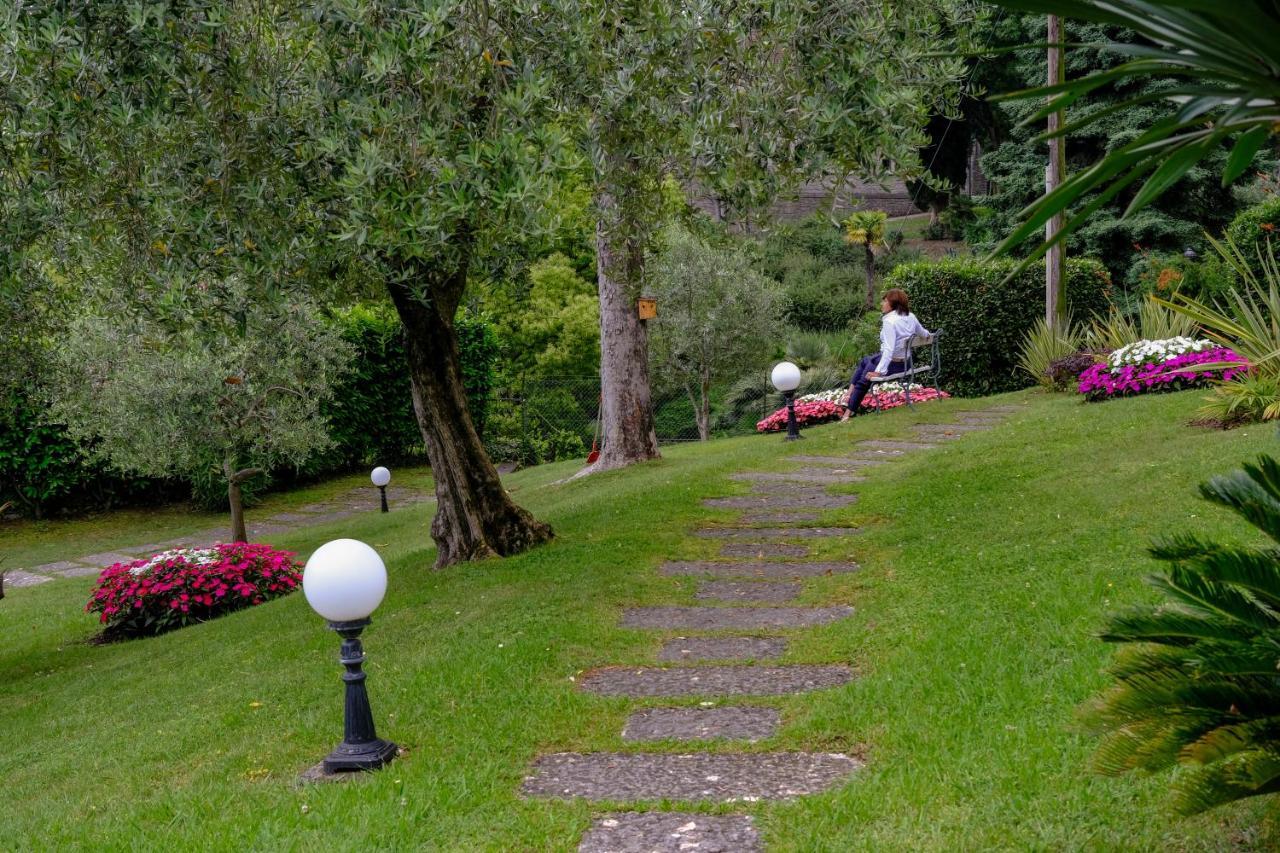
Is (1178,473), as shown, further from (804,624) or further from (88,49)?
(88,49)

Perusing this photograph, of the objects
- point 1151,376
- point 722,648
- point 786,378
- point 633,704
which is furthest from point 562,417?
point 633,704

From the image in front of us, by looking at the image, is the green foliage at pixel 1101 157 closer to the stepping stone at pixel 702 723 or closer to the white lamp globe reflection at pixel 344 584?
the stepping stone at pixel 702 723

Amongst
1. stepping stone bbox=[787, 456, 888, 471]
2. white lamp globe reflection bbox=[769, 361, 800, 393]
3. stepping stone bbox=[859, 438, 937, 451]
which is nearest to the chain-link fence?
white lamp globe reflection bbox=[769, 361, 800, 393]

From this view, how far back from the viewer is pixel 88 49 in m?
6.20

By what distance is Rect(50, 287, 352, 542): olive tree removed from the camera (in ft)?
40.2

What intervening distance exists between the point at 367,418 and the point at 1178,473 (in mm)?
14572

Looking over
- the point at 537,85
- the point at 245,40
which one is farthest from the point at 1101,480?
the point at 245,40

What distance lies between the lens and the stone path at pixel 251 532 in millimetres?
13797

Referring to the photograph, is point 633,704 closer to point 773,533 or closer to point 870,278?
point 773,533

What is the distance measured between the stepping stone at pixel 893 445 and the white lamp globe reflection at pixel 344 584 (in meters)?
7.53

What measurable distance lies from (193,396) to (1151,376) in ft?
31.5

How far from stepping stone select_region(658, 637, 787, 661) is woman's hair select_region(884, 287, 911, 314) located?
7.70 meters

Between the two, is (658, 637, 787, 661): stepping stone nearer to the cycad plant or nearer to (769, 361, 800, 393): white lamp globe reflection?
the cycad plant

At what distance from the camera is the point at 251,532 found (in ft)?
51.0
